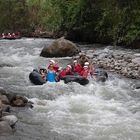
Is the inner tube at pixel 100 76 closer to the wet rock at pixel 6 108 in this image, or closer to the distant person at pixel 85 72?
the distant person at pixel 85 72

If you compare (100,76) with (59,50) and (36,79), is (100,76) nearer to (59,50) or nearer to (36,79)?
(36,79)

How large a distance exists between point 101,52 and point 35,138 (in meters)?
12.8

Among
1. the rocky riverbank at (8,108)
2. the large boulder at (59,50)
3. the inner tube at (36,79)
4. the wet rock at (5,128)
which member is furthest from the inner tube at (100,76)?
the large boulder at (59,50)

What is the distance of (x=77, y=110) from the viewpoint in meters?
11.1

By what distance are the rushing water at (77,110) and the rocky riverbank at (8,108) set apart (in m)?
0.19

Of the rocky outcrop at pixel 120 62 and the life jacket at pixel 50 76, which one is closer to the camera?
the life jacket at pixel 50 76

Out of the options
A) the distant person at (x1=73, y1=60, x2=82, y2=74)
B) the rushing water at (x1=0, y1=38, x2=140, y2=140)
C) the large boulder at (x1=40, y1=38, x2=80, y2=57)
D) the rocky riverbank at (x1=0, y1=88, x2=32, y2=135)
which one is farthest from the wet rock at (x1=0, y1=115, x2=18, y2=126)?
the large boulder at (x1=40, y1=38, x2=80, y2=57)

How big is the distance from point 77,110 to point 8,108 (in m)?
1.97

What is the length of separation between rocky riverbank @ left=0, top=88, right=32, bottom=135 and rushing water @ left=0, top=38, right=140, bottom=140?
187mm

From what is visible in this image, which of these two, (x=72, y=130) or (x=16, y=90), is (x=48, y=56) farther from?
(x=72, y=130)

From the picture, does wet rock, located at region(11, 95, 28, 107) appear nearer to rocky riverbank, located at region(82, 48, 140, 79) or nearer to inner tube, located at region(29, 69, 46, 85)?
inner tube, located at region(29, 69, 46, 85)

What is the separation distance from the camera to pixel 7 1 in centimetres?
4628

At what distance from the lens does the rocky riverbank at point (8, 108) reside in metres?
9.19

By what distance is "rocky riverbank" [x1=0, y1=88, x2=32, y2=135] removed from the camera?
9.19 meters
